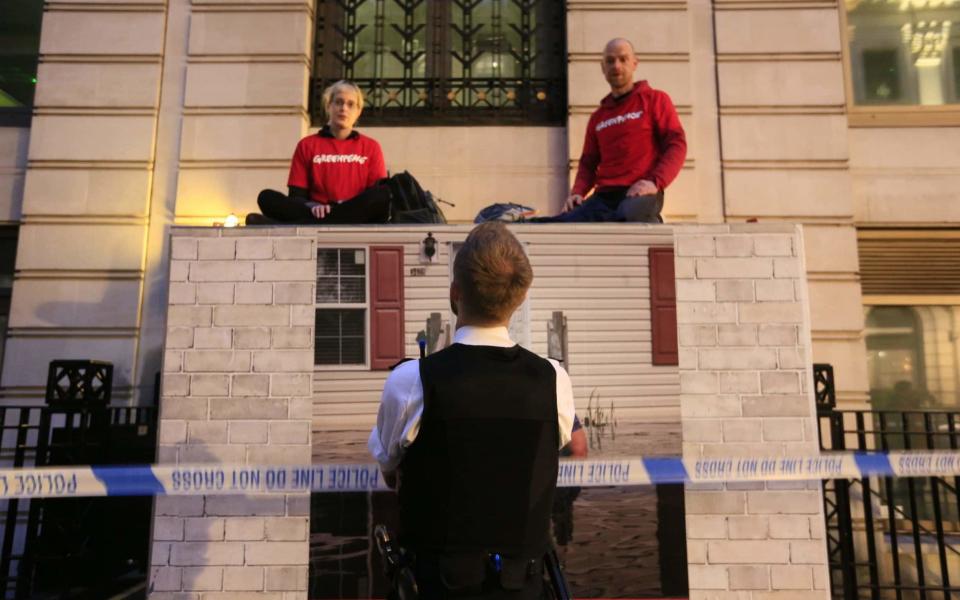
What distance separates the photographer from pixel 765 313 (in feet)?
14.2

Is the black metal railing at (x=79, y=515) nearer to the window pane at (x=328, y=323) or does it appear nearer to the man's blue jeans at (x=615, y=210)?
the window pane at (x=328, y=323)

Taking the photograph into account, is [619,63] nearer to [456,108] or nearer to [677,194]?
[677,194]

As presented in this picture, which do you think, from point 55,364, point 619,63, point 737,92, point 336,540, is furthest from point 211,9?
point 336,540

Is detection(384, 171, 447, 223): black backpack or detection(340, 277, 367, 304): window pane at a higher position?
detection(384, 171, 447, 223): black backpack

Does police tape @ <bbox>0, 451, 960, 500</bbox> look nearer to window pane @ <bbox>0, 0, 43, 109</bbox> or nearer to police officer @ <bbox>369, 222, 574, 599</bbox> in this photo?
police officer @ <bbox>369, 222, 574, 599</bbox>

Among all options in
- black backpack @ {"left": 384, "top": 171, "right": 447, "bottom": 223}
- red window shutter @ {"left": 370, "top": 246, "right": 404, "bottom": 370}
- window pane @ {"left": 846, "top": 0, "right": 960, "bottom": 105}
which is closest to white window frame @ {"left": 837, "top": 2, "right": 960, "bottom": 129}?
window pane @ {"left": 846, "top": 0, "right": 960, "bottom": 105}

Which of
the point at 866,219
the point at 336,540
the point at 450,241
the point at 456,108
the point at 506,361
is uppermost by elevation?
the point at 456,108

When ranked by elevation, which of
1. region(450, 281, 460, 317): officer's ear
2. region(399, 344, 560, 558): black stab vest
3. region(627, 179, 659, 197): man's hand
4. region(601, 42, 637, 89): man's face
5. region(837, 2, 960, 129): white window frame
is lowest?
region(399, 344, 560, 558): black stab vest

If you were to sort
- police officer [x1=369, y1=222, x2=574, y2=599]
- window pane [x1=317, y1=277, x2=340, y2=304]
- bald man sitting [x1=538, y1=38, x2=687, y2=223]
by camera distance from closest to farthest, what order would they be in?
police officer [x1=369, y1=222, x2=574, y2=599] < window pane [x1=317, y1=277, x2=340, y2=304] < bald man sitting [x1=538, y1=38, x2=687, y2=223]

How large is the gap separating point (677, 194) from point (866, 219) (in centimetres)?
249

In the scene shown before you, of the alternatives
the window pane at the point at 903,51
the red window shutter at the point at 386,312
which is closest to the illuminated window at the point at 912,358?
the window pane at the point at 903,51

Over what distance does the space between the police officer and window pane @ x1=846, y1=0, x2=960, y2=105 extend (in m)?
8.96

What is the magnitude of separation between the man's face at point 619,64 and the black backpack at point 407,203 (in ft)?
5.45

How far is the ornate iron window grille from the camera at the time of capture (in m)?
8.98
